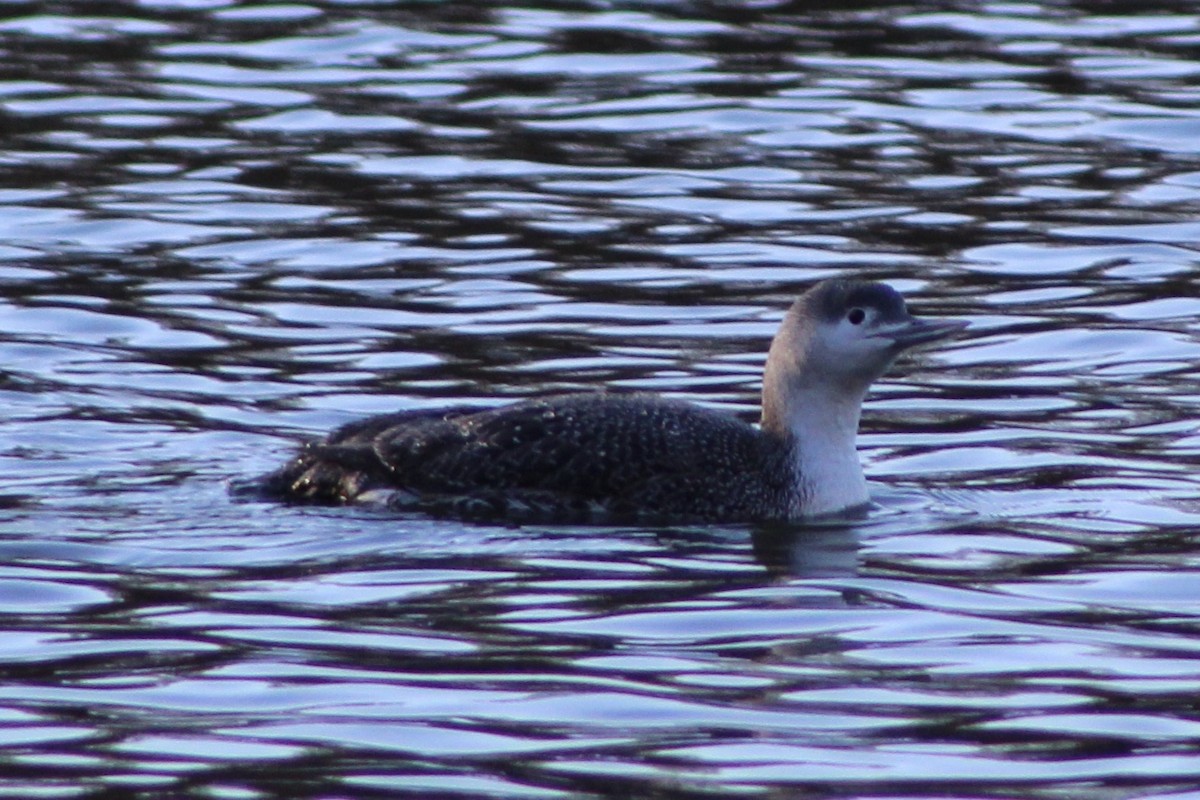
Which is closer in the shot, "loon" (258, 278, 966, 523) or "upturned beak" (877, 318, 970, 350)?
"loon" (258, 278, 966, 523)

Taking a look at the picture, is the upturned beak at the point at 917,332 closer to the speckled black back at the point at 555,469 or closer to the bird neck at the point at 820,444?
the bird neck at the point at 820,444

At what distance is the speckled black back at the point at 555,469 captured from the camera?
27.4ft

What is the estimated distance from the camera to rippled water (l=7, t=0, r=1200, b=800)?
19.7ft

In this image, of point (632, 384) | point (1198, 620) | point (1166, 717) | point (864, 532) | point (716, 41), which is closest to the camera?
point (1166, 717)

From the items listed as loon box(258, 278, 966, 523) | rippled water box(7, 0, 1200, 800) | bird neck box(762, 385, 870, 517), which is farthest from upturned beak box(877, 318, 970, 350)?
rippled water box(7, 0, 1200, 800)

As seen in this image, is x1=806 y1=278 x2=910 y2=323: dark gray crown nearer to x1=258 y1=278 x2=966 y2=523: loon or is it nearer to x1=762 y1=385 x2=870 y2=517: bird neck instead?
x1=258 y1=278 x2=966 y2=523: loon

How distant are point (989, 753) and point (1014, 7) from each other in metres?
11.3

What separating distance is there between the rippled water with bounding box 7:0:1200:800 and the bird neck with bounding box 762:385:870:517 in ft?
0.64

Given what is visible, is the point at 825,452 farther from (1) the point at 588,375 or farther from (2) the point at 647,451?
(1) the point at 588,375

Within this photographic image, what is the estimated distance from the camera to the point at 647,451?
331 inches

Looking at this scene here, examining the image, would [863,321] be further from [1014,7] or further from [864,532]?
[1014,7]

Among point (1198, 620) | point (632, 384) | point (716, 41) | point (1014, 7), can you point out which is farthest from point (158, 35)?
point (1198, 620)

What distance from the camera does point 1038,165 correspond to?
13477 mm

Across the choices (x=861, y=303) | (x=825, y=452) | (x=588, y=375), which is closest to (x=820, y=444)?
(x=825, y=452)
